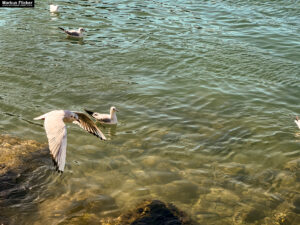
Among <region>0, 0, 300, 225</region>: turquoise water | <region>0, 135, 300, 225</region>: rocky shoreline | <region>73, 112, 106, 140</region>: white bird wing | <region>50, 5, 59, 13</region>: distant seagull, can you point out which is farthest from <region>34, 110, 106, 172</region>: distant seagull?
<region>50, 5, 59, 13</region>: distant seagull

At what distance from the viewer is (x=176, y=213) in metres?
6.95

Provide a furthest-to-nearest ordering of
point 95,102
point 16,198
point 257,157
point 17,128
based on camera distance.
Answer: point 95,102 < point 17,128 < point 257,157 < point 16,198

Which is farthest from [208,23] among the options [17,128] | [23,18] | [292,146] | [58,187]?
[58,187]

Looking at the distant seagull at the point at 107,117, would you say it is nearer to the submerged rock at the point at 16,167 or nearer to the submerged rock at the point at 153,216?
the submerged rock at the point at 16,167

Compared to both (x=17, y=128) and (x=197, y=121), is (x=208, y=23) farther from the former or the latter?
(x=17, y=128)

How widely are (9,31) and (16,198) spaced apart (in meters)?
11.8

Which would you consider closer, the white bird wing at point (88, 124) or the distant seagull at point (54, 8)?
the white bird wing at point (88, 124)

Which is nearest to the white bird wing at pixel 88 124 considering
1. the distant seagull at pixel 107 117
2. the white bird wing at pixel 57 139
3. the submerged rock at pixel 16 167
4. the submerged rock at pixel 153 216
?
the white bird wing at pixel 57 139

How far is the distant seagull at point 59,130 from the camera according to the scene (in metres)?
6.73

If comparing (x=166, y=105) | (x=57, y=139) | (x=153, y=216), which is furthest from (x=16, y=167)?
(x=166, y=105)

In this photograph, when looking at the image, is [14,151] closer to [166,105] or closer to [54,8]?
[166,105]

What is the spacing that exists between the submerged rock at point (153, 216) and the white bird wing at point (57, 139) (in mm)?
1402

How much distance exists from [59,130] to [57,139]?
0.35 meters

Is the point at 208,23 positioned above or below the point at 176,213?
above
